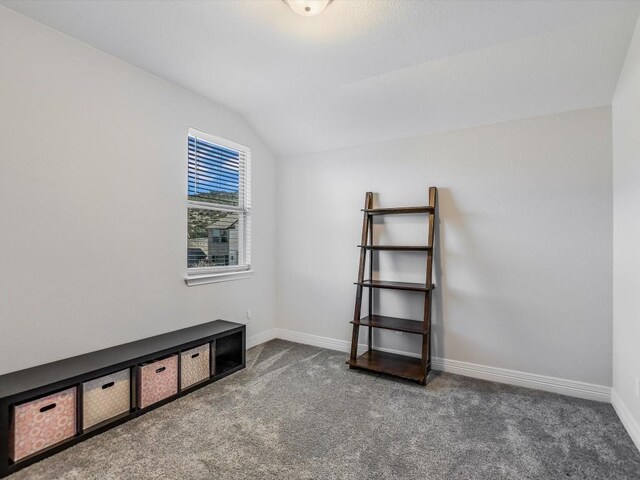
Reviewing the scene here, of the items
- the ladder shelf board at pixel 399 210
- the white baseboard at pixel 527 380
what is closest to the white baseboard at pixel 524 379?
the white baseboard at pixel 527 380

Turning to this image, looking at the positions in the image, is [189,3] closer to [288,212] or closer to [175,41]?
[175,41]

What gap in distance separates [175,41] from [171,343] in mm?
2057

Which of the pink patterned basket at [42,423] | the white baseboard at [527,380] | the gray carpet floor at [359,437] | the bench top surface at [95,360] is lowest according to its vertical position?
the gray carpet floor at [359,437]

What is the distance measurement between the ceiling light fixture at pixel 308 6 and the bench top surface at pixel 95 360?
2.26 meters

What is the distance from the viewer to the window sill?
285 centimetres

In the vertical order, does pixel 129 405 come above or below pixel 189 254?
below

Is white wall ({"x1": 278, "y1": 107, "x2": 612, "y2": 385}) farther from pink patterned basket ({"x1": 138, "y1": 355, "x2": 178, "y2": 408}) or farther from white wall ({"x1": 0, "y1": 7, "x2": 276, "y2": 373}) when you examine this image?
pink patterned basket ({"x1": 138, "y1": 355, "x2": 178, "y2": 408})

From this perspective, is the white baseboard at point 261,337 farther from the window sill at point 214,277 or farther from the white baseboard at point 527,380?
the white baseboard at point 527,380

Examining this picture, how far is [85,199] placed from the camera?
2172 millimetres

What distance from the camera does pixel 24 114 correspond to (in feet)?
6.26

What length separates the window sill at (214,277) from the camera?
2854 millimetres

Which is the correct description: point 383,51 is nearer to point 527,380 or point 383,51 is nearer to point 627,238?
point 627,238

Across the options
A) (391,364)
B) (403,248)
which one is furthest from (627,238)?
(391,364)

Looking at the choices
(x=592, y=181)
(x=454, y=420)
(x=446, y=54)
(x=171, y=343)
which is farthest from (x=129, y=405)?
(x=592, y=181)
